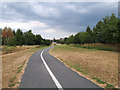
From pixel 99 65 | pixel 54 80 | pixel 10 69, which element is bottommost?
pixel 99 65

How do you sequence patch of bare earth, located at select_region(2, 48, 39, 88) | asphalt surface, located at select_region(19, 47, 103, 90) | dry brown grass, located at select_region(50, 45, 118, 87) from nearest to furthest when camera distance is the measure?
asphalt surface, located at select_region(19, 47, 103, 90) < patch of bare earth, located at select_region(2, 48, 39, 88) < dry brown grass, located at select_region(50, 45, 118, 87)

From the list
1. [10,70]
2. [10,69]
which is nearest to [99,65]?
[10,70]

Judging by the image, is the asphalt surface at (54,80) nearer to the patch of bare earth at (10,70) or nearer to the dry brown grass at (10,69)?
the patch of bare earth at (10,70)

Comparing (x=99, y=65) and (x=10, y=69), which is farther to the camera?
(x=99, y=65)

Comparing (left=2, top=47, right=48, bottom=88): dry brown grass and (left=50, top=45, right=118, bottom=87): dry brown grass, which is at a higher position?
(left=2, top=47, right=48, bottom=88): dry brown grass

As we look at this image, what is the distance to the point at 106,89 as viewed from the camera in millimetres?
4055

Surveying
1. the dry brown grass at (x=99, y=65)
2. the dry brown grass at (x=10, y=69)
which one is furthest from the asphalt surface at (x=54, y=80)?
the dry brown grass at (x=99, y=65)

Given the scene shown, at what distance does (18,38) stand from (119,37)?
50551 millimetres

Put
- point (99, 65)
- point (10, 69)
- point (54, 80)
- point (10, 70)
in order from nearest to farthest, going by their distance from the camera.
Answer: point (54, 80) < point (10, 70) < point (10, 69) < point (99, 65)

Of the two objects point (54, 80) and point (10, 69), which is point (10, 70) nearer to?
point (10, 69)

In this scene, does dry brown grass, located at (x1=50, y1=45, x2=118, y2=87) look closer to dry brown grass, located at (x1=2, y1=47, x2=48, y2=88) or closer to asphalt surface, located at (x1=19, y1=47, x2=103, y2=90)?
asphalt surface, located at (x1=19, y1=47, x2=103, y2=90)

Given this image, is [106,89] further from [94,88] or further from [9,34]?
[9,34]

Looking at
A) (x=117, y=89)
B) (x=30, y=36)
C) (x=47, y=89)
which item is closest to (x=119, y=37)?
(x=117, y=89)

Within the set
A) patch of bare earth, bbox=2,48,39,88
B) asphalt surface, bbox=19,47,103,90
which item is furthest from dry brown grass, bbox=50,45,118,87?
patch of bare earth, bbox=2,48,39,88
